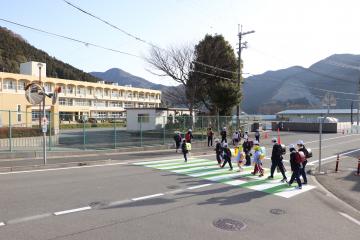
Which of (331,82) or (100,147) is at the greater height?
(331,82)

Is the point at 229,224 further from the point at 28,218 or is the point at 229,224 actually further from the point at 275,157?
the point at 275,157

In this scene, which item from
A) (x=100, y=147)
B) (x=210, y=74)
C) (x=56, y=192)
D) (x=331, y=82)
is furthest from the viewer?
(x=331, y=82)

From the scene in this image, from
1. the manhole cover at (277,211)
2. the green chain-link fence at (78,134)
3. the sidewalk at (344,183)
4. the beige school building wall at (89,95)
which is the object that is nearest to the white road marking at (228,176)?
the sidewalk at (344,183)

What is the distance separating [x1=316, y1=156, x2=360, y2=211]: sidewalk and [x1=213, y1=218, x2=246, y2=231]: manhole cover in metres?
3.72

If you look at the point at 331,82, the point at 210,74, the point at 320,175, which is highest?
the point at 331,82

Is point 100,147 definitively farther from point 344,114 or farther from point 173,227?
point 344,114

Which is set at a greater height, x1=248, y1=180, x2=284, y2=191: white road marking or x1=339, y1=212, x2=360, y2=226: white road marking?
x1=248, y1=180, x2=284, y2=191: white road marking

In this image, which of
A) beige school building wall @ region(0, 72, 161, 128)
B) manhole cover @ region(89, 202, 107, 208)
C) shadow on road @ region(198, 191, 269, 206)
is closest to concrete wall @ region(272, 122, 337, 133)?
beige school building wall @ region(0, 72, 161, 128)

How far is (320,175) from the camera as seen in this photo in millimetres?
13344

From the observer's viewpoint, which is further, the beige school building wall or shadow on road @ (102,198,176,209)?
the beige school building wall

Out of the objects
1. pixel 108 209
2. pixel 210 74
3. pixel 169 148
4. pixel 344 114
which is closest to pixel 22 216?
pixel 108 209

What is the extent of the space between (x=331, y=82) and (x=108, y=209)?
17740cm

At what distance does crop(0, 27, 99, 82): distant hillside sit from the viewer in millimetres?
95056

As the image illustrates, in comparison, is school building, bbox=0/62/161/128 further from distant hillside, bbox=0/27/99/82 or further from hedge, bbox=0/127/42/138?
distant hillside, bbox=0/27/99/82
